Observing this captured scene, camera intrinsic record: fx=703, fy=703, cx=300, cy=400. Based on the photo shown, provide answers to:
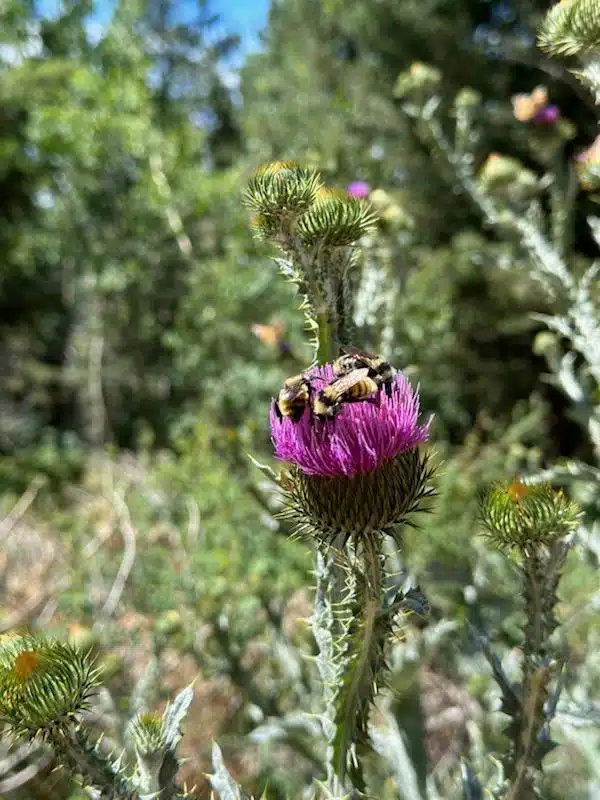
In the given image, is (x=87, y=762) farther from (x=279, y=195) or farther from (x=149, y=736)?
(x=279, y=195)

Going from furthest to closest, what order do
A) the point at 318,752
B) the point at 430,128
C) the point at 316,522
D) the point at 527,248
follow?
the point at 430,128, the point at 527,248, the point at 318,752, the point at 316,522

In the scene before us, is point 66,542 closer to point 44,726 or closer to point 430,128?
point 430,128

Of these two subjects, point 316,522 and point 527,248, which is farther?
point 527,248

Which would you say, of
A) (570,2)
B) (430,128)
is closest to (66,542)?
(430,128)

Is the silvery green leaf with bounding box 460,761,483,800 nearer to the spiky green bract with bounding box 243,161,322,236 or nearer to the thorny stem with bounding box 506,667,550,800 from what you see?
the thorny stem with bounding box 506,667,550,800

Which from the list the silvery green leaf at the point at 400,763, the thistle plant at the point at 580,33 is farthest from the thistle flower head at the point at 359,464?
the silvery green leaf at the point at 400,763

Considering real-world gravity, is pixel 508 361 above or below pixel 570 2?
above

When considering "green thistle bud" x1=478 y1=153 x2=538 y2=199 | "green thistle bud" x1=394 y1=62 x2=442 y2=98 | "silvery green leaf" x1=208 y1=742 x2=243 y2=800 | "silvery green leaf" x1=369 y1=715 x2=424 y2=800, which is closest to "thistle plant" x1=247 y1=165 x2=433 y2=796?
"silvery green leaf" x1=208 y1=742 x2=243 y2=800

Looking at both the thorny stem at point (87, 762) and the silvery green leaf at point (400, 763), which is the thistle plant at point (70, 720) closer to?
the thorny stem at point (87, 762)
